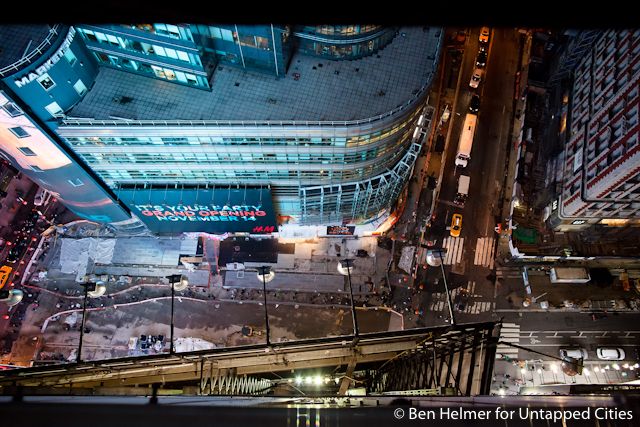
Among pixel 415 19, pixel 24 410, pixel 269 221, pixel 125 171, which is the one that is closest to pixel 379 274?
pixel 269 221

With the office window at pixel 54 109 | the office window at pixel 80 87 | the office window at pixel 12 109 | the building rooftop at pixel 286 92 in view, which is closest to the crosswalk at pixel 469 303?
the building rooftop at pixel 286 92

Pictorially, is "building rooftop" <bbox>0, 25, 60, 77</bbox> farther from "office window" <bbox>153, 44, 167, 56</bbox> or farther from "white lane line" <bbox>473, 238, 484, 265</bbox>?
"white lane line" <bbox>473, 238, 484, 265</bbox>

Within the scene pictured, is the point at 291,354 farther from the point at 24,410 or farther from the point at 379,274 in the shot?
→ the point at 379,274

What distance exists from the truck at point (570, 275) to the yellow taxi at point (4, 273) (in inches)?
3190

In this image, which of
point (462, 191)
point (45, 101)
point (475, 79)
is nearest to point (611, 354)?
point (462, 191)

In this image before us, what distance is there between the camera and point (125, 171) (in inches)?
2317

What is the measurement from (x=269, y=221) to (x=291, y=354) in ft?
109

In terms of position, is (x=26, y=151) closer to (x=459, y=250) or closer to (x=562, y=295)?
(x=459, y=250)

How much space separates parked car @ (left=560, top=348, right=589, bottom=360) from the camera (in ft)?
198

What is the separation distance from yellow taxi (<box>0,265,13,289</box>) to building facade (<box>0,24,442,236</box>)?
22.9 m

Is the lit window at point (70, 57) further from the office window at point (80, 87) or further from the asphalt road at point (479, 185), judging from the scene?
the asphalt road at point (479, 185)

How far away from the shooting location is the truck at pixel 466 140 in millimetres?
74000

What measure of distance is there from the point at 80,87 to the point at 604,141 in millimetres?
63517

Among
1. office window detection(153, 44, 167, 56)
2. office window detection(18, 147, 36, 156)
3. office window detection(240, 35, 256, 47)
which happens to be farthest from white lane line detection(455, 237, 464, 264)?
office window detection(18, 147, 36, 156)
